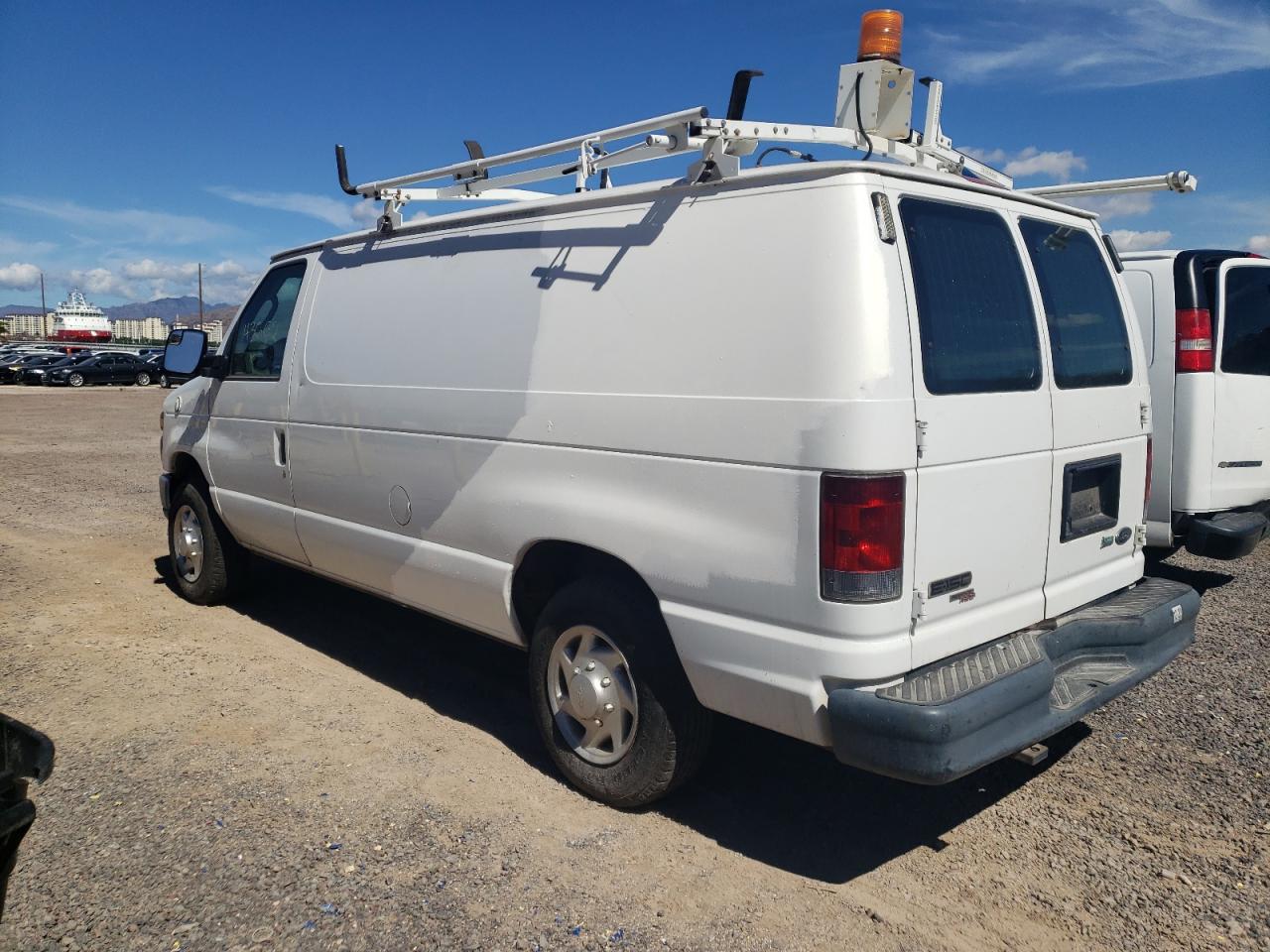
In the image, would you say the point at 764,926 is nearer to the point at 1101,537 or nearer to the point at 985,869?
the point at 985,869

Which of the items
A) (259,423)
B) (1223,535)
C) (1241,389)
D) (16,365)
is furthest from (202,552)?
(16,365)

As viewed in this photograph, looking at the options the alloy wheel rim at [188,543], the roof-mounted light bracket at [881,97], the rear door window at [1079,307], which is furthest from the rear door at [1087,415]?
the alloy wheel rim at [188,543]

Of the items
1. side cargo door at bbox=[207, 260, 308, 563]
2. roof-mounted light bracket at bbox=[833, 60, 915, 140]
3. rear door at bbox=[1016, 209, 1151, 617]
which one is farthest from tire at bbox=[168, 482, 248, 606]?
rear door at bbox=[1016, 209, 1151, 617]

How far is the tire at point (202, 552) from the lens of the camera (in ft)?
20.7

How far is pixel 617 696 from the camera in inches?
145

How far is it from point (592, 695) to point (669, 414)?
3.74 feet

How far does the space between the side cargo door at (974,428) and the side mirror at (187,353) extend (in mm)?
4622

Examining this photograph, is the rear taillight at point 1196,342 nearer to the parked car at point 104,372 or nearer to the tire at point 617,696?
the tire at point 617,696

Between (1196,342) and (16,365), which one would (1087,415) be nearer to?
(1196,342)

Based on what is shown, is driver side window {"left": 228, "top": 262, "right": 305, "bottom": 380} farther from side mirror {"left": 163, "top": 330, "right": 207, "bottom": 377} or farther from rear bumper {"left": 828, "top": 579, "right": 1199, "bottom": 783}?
rear bumper {"left": 828, "top": 579, "right": 1199, "bottom": 783}

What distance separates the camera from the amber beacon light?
3773 millimetres

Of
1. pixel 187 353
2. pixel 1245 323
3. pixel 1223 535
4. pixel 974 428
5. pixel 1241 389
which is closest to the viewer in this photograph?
pixel 974 428

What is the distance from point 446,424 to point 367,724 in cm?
148

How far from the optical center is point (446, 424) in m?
4.24
